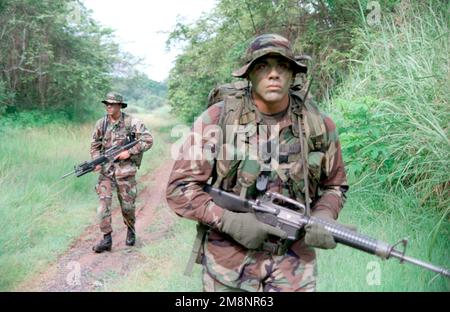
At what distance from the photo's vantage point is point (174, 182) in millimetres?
2217

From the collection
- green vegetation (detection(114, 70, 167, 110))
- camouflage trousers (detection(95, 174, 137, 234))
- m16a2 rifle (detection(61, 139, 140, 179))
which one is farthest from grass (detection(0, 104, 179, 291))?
green vegetation (detection(114, 70, 167, 110))

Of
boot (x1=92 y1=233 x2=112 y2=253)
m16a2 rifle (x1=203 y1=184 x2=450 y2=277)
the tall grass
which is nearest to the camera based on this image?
m16a2 rifle (x1=203 y1=184 x2=450 y2=277)

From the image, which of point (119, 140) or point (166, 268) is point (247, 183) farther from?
point (119, 140)

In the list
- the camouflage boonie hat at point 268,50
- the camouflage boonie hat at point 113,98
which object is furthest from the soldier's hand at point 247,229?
the camouflage boonie hat at point 113,98

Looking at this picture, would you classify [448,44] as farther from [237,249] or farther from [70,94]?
[70,94]

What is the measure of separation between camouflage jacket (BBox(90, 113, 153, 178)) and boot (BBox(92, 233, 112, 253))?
2.24 ft

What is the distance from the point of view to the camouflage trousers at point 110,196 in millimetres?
5082

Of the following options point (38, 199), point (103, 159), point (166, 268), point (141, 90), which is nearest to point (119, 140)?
point (103, 159)

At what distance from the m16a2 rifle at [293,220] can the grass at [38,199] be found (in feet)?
7.80

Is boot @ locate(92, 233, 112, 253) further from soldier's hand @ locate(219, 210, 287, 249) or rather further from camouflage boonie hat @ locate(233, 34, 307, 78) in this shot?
camouflage boonie hat @ locate(233, 34, 307, 78)

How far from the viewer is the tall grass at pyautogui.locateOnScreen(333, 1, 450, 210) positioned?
3834 millimetres

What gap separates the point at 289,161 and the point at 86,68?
997 cm

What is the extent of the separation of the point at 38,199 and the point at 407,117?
13.7 feet

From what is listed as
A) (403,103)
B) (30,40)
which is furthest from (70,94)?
(403,103)
